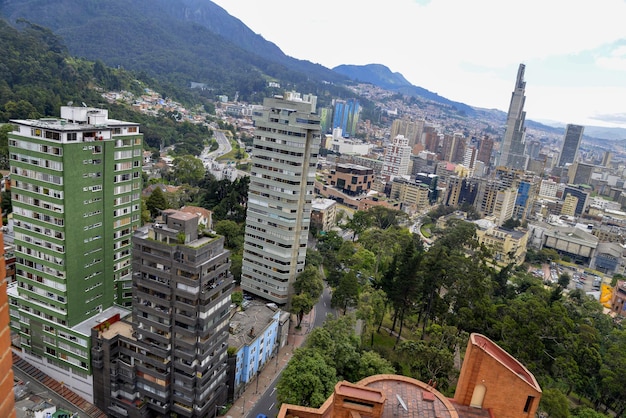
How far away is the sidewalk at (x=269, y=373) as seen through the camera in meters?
30.2

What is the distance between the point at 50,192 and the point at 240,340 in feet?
55.7

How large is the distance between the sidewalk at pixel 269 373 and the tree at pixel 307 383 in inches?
169

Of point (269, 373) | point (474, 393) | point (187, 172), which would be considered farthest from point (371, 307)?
point (187, 172)

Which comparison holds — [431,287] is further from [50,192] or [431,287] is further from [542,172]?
[542,172]

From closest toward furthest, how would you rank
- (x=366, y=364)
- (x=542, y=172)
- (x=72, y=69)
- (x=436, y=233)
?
(x=366, y=364), (x=436, y=233), (x=72, y=69), (x=542, y=172)

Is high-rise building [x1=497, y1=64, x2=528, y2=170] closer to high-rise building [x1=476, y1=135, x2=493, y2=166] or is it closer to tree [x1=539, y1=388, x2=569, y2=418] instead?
high-rise building [x1=476, y1=135, x2=493, y2=166]

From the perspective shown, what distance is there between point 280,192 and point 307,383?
18887 millimetres

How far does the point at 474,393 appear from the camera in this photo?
15.5m

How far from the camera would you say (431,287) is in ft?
130

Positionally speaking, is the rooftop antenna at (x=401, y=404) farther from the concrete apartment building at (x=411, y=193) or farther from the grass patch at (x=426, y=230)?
the concrete apartment building at (x=411, y=193)

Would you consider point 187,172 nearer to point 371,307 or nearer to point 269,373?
point 269,373

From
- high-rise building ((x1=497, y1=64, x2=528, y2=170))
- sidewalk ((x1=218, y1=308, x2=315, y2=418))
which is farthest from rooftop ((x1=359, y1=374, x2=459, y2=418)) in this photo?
high-rise building ((x1=497, y1=64, x2=528, y2=170))

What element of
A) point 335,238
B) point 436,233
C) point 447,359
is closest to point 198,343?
point 447,359

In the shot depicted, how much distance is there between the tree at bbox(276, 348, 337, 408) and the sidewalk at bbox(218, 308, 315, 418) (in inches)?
169
